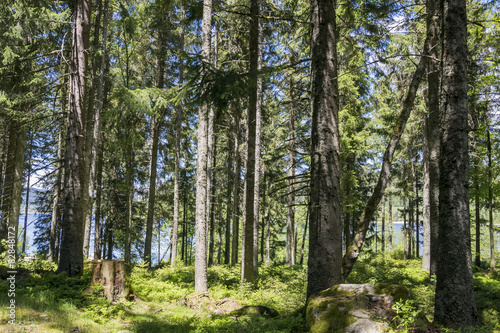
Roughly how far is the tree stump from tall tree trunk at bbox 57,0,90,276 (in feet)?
5.45

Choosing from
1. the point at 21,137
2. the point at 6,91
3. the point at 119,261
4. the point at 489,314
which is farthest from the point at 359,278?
the point at 6,91

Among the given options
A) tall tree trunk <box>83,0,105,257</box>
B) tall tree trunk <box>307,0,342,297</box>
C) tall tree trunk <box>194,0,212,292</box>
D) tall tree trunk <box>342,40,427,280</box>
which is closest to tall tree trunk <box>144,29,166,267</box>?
tall tree trunk <box>83,0,105,257</box>

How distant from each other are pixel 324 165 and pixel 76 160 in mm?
6739

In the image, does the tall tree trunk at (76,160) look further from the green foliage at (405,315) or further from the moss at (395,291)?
the green foliage at (405,315)

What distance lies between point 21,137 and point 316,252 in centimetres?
1418

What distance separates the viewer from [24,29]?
504 inches

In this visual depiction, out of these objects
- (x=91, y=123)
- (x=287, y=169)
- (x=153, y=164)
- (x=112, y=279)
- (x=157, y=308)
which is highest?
(x=91, y=123)

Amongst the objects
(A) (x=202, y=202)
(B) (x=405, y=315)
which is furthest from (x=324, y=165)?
(A) (x=202, y=202)

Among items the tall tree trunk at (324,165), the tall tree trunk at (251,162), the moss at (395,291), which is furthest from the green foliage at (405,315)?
the tall tree trunk at (251,162)

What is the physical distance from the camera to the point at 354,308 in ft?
13.0

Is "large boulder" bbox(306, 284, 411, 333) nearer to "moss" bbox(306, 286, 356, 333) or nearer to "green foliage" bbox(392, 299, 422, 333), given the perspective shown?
"moss" bbox(306, 286, 356, 333)

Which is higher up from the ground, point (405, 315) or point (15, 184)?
point (15, 184)

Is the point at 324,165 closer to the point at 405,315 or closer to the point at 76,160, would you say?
the point at 405,315

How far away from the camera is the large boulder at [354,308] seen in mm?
3760
